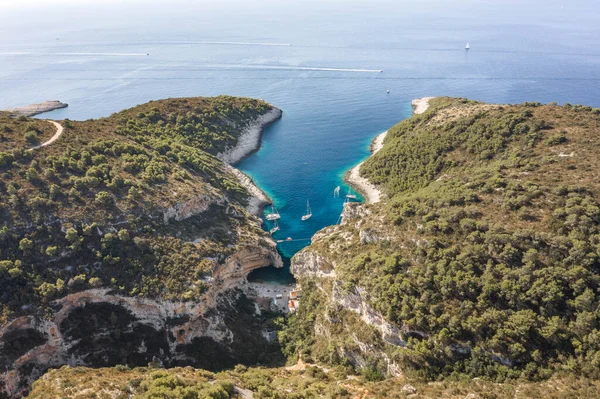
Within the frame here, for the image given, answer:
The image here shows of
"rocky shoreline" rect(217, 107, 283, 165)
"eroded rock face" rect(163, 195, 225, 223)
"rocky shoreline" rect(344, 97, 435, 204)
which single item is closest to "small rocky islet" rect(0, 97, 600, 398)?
"eroded rock face" rect(163, 195, 225, 223)

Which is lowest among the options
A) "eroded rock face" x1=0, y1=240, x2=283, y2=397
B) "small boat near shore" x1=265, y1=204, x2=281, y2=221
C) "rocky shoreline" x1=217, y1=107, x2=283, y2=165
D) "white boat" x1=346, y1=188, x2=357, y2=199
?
"eroded rock face" x1=0, y1=240, x2=283, y2=397

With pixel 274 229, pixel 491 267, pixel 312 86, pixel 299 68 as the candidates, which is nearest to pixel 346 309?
pixel 491 267

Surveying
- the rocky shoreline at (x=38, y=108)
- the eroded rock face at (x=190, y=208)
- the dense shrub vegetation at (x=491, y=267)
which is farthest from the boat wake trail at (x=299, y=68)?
the eroded rock face at (x=190, y=208)

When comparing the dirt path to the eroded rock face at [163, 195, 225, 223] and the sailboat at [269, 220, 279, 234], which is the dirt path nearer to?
the eroded rock face at [163, 195, 225, 223]

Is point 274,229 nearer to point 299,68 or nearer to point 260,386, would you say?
point 260,386

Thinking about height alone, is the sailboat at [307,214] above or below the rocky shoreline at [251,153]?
below

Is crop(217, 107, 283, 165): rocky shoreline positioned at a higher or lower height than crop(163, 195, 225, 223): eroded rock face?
higher

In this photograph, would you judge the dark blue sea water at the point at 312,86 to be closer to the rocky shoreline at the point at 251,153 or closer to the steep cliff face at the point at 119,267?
the rocky shoreline at the point at 251,153
